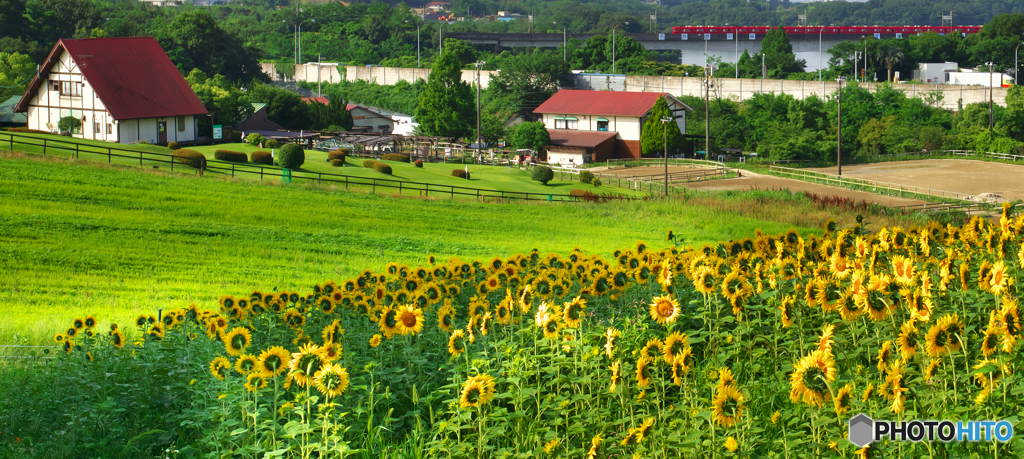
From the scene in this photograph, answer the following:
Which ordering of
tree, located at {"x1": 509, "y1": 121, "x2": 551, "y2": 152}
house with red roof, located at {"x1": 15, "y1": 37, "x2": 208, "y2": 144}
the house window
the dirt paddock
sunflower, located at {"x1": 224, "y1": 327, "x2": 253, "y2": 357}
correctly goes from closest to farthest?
sunflower, located at {"x1": 224, "y1": 327, "x2": 253, "y2": 357}
house with red roof, located at {"x1": 15, "y1": 37, "x2": 208, "y2": 144}
the dirt paddock
the house window
tree, located at {"x1": 509, "y1": 121, "x2": 551, "y2": 152}

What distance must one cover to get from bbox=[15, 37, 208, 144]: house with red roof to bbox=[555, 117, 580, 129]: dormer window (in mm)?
32188

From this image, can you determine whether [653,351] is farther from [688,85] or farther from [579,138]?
[688,85]

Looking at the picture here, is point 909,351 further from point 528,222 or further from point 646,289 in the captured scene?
point 528,222

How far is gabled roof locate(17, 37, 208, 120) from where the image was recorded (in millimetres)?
50281

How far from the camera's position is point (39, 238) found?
70.9ft

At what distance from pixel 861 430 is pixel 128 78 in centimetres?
5398

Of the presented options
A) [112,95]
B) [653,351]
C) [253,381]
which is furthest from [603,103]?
[653,351]

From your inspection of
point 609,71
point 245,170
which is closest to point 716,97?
point 609,71

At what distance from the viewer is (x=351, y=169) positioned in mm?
45469

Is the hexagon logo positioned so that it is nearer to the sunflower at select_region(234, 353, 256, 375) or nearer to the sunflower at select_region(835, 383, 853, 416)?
the sunflower at select_region(835, 383, 853, 416)

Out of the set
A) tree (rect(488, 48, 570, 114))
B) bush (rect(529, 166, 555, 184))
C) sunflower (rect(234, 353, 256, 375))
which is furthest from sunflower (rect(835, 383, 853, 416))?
tree (rect(488, 48, 570, 114))

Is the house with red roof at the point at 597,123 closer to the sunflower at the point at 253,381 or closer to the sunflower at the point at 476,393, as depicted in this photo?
the sunflower at the point at 253,381

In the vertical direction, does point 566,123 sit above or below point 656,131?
above

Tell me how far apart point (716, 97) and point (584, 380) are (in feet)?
300
